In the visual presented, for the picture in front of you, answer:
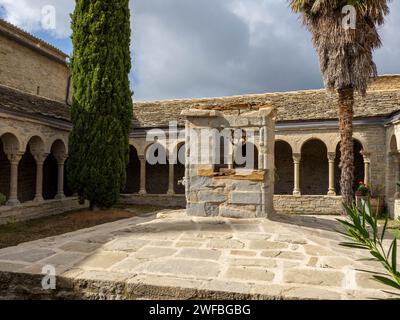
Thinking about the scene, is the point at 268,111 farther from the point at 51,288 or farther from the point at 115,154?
the point at 115,154

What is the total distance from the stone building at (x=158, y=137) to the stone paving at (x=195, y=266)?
550 cm

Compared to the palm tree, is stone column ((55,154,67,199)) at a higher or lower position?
lower

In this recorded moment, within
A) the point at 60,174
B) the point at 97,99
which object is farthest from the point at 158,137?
the point at 60,174

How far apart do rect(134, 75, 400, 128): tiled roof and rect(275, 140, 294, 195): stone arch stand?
7.40ft

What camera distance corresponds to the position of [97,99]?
10.8 m

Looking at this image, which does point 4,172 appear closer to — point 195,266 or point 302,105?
point 195,266

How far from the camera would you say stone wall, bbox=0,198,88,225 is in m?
9.95

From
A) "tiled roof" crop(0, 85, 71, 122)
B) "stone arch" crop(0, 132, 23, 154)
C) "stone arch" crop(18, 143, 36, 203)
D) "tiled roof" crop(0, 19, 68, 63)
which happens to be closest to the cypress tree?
"tiled roof" crop(0, 85, 71, 122)

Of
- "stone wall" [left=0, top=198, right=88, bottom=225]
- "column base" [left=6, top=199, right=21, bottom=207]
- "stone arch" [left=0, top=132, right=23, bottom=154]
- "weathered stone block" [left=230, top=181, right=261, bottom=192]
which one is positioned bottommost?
"stone wall" [left=0, top=198, right=88, bottom=225]

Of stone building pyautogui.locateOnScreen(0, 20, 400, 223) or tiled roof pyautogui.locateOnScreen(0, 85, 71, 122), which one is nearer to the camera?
tiled roof pyautogui.locateOnScreen(0, 85, 71, 122)

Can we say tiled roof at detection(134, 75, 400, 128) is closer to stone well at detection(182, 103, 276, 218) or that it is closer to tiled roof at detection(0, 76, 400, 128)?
tiled roof at detection(0, 76, 400, 128)

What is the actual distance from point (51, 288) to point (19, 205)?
8.35m

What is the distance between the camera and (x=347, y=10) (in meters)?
9.54

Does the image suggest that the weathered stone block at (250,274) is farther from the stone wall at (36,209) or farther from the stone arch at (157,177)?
the stone arch at (157,177)
